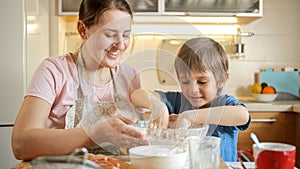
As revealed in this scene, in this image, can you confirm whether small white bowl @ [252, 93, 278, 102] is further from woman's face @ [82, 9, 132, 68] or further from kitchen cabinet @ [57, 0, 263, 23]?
woman's face @ [82, 9, 132, 68]

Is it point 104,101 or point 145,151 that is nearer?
point 145,151

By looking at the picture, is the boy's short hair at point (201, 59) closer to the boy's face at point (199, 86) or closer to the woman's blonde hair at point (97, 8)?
the boy's face at point (199, 86)

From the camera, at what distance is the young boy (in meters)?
0.97

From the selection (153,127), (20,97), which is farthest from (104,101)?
(20,97)

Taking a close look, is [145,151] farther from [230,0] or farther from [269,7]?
[269,7]

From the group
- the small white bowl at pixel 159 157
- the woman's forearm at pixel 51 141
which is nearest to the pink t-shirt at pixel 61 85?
the woman's forearm at pixel 51 141

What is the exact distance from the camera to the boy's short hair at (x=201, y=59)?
3.17 feet

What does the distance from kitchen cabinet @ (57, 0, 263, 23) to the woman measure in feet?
4.59

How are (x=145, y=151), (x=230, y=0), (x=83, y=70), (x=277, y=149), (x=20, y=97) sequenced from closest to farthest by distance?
(x=277, y=149) < (x=145, y=151) < (x=83, y=70) < (x=20, y=97) < (x=230, y=0)

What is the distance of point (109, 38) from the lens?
1.00m

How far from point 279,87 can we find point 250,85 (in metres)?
0.19

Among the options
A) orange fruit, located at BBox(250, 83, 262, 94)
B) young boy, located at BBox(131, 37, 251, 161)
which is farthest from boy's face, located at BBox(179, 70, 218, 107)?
orange fruit, located at BBox(250, 83, 262, 94)

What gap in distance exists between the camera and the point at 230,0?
8.59 ft

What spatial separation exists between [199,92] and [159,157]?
0.75 feet
